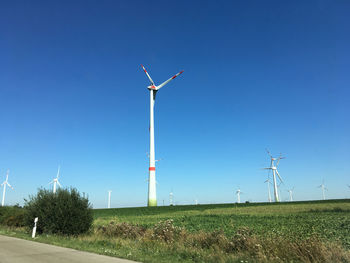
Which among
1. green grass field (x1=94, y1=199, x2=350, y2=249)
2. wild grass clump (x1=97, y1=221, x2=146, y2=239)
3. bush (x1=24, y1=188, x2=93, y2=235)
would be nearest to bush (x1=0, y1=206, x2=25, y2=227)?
bush (x1=24, y1=188, x2=93, y2=235)

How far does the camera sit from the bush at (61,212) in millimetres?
19969

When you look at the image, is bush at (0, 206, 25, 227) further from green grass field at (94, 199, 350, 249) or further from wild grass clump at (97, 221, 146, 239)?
wild grass clump at (97, 221, 146, 239)

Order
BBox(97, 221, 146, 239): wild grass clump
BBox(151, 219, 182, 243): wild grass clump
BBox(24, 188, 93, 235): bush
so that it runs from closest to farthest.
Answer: BBox(151, 219, 182, 243): wild grass clump
BBox(97, 221, 146, 239): wild grass clump
BBox(24, 188, 93, 235): bush

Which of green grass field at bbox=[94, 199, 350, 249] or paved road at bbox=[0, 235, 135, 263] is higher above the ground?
green grass field at bbox=[94, 199, 350, 249]

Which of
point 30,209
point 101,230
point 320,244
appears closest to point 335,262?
point 320,244

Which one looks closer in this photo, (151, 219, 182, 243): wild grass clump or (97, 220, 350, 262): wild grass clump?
(97, 220, 350, 262): wild grass clump

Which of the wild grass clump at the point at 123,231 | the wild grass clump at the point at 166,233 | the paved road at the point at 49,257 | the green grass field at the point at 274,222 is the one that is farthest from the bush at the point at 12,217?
the paved road at the point at 49,257

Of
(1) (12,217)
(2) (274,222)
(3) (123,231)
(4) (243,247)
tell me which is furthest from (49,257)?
(1) (12,217)

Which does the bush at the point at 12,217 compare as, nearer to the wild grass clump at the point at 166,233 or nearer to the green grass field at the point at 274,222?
Answer: the green grass field at the point at 274,222

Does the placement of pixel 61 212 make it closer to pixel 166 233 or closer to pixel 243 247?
pixel 166 233

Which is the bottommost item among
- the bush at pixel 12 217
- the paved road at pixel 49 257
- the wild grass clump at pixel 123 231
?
the paved road at pixel 49 257

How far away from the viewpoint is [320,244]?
9.90m

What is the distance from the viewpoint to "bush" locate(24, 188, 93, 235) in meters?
20.0

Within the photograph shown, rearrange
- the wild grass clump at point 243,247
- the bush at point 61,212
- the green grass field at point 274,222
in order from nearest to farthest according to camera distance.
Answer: the wild grass clump at point 243,247 < the green grass field at point 274,222 < the bush at point 61,212
